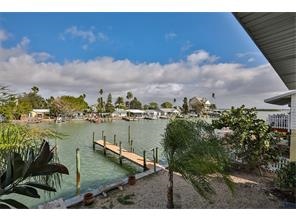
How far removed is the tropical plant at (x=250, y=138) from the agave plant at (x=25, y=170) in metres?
4.61

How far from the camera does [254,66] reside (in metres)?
4.35

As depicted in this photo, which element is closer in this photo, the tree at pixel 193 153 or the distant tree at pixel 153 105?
the tree at pixel 193 153

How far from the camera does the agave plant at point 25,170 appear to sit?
1.11m

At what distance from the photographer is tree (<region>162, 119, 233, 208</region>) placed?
10.5 ft

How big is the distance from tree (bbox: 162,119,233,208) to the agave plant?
228 centimetres

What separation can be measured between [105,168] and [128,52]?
16.2ft

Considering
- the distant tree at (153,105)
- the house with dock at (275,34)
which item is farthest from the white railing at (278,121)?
the distant tree at (153,105)

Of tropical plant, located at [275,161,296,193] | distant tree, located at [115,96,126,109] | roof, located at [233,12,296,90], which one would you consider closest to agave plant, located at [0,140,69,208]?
roof, located at [233,12,296,90]

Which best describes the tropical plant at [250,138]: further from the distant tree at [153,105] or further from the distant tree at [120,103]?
the distant tree at [120,103]

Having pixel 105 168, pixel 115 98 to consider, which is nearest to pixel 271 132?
pixel 105 168

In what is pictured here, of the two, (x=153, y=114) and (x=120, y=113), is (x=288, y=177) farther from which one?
(x=120, y=113)

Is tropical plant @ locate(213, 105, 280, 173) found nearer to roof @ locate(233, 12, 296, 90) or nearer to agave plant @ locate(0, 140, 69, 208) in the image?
roof @ locate(233, 12, 296, 90)

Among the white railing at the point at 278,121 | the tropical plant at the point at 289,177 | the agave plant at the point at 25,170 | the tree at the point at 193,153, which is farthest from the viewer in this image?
the white railing at the point at 278,121
